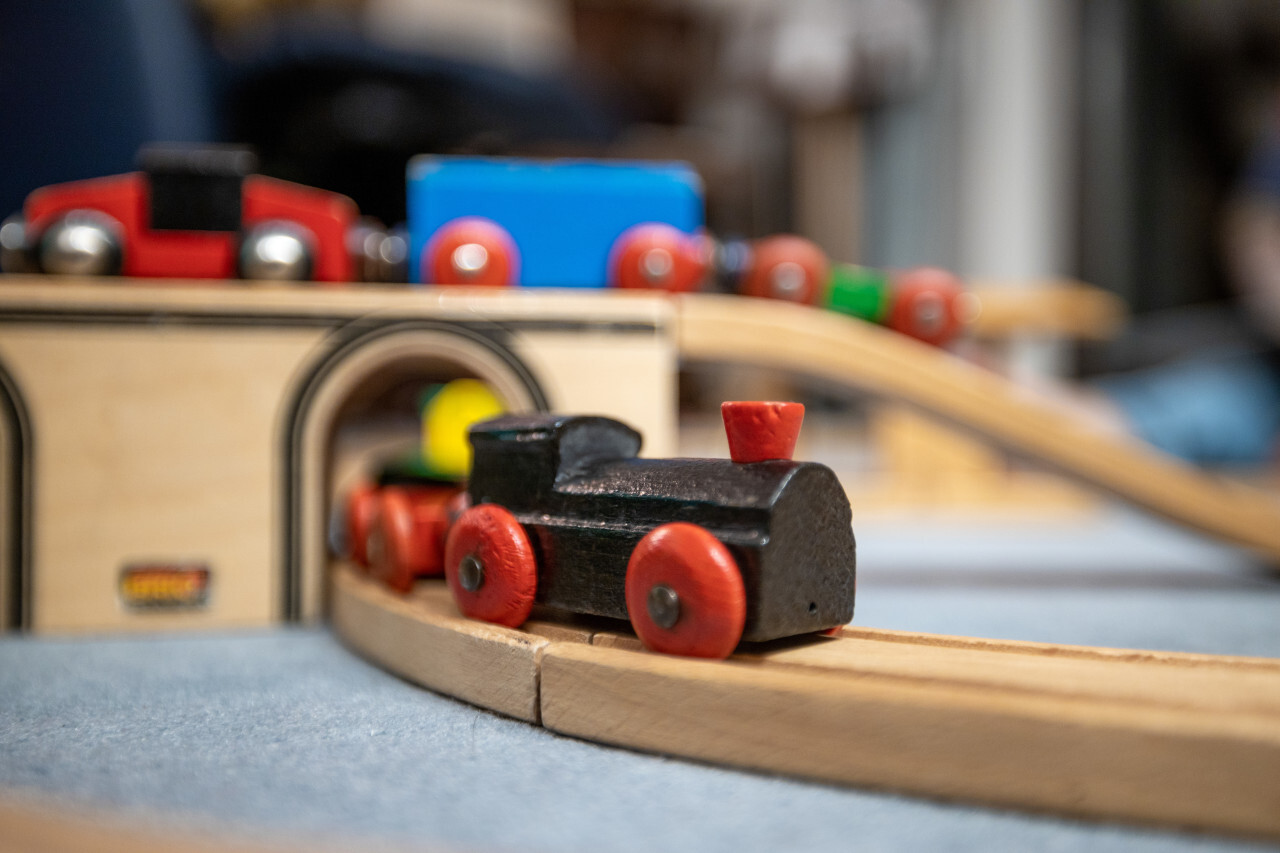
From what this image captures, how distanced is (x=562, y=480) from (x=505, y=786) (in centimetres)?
24

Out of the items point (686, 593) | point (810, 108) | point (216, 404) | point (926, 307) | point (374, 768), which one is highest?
point (810, 108)

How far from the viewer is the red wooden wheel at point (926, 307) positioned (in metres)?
1.38

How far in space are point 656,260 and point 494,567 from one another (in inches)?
23.1

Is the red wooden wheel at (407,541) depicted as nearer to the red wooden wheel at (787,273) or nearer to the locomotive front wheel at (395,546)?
the locomotive front wheel at (395,546)

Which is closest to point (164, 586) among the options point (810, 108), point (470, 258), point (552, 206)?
point (470, 258)

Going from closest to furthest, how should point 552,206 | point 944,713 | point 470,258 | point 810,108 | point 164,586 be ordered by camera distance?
point 944,713 → point 164,586 → point 470,258 → point 552,206 → point 810,108

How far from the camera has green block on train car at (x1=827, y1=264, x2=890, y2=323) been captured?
1.39m

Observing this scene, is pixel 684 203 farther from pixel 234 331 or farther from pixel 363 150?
pixel 363 150

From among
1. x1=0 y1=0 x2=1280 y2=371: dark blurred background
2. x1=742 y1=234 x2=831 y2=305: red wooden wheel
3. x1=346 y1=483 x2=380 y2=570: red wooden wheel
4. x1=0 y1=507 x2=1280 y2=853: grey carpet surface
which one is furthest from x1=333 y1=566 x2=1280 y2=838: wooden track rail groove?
x1=0 y1=0 x2=1280 y2=371: dark blurred background

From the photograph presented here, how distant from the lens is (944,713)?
1.67 ft

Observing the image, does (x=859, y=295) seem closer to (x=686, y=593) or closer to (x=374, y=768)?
(x=686, y=593)

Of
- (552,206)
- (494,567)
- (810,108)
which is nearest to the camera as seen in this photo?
(494,567)

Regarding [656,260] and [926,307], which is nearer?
[656,260]

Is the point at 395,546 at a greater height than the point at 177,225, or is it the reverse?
the point at 177,225
